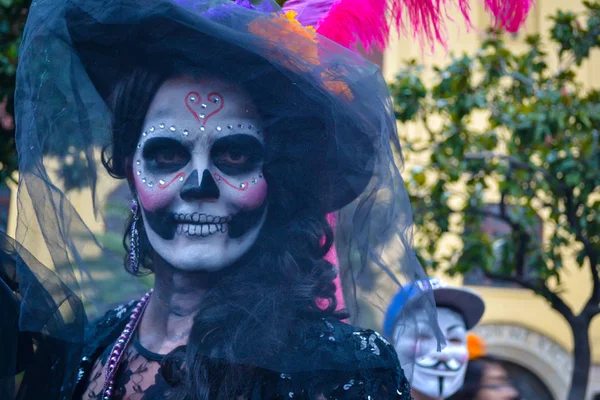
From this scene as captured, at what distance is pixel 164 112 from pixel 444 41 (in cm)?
88

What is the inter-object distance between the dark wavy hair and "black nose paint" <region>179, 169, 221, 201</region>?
0.40 feet

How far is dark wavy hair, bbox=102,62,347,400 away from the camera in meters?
1.53

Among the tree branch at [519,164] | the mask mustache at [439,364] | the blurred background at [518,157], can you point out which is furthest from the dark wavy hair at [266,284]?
the tree branch at [519,164]

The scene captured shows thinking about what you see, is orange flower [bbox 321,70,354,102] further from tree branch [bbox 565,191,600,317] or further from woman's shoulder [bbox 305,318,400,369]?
tree branch [bbox 565,191,600,317]

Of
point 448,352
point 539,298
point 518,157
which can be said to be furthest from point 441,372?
point 539,298

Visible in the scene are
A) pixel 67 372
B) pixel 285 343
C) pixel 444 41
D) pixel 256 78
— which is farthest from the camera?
pixel 444 41

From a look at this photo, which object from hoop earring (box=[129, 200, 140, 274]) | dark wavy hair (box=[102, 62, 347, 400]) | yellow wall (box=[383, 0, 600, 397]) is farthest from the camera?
yellow wall (box=[383, 0, 600, 397])

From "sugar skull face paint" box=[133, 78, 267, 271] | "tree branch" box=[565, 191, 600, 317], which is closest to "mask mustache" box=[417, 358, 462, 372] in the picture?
"sugar skull face paint" box=[133, 78, 267, 271]

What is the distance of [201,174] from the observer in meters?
1.64

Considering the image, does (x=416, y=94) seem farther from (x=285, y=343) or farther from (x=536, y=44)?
(x=285, y=343)

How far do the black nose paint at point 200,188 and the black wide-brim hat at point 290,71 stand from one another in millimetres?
130

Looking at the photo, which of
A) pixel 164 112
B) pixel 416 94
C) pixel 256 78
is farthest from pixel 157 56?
pixel 416 94

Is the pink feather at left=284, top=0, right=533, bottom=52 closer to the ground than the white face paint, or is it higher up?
higher up

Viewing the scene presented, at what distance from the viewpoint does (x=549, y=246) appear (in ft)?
19.4
